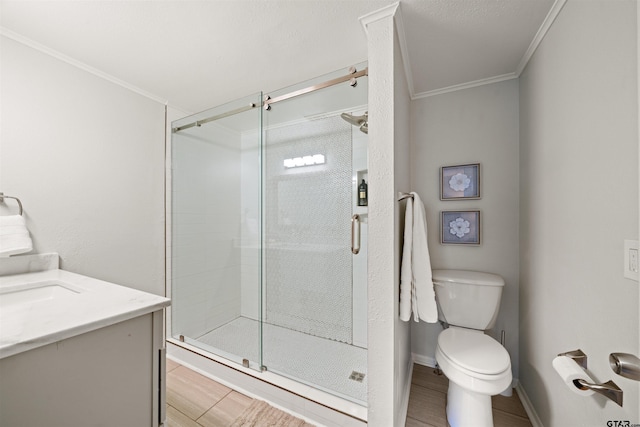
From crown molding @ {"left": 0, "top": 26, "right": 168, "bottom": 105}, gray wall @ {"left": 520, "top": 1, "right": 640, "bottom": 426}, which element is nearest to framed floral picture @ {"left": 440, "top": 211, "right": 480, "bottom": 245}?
gray wall @ {"left": 520, "top": 1, "right": 640, "bottom": 426}

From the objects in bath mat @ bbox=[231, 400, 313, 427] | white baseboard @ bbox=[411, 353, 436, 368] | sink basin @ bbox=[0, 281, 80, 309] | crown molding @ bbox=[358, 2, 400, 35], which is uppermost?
crown molding @ bbox=[358, 2, 400, 35]

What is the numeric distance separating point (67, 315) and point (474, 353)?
5.91ft

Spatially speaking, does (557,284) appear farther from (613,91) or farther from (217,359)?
(217,359)

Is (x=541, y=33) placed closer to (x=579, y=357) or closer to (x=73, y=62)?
(x=579, y=357)

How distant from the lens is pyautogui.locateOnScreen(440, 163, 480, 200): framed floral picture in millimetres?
1915

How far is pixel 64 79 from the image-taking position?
1.71 m

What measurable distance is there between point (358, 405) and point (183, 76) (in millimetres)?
2523

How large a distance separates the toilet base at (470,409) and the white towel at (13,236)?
8.39 feet

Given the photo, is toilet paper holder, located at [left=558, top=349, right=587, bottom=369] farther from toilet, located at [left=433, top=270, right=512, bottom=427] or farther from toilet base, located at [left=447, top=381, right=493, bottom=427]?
toilet base, located at [left=447, top=381, right=493, bottom=427]

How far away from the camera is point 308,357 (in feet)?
5.98

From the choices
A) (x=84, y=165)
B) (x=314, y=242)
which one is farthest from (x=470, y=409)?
(x=84, y=165)

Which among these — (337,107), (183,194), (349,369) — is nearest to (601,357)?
(349,369)

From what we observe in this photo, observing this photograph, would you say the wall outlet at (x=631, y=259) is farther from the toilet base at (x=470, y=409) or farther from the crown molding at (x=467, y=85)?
the crown molding at (x=467, y=85)

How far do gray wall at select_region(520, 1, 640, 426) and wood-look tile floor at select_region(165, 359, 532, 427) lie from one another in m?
0.19
